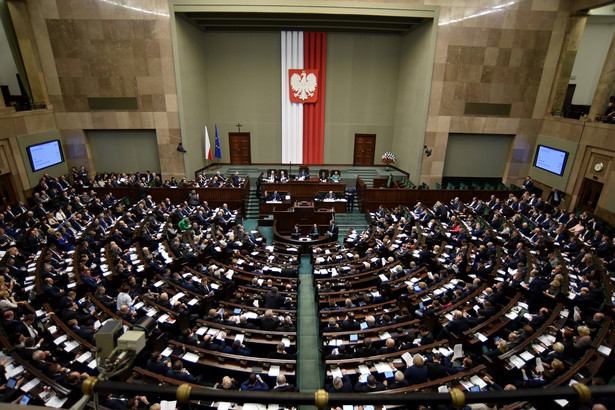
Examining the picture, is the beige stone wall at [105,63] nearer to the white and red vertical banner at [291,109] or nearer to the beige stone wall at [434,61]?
the beige stone wall at [434,61]

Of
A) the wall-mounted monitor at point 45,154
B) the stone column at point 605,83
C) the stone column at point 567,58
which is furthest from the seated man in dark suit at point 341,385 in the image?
the stone column at point 567,58

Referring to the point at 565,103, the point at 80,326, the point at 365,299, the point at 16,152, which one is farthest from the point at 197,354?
the point at 565,103

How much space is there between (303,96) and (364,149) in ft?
16.7

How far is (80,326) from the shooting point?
23.2 feet

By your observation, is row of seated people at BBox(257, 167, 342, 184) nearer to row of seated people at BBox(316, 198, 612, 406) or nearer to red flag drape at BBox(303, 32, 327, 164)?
red flag drape at BBox(303, 32, 327, 164)

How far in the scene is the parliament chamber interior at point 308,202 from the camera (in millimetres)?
6316

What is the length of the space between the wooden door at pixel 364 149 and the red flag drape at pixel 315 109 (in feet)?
7.41

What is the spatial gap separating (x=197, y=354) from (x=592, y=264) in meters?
10.3

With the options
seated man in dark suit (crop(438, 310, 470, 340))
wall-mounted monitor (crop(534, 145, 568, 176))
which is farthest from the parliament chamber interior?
Result: wall-mounted monitor (crop(534, 145, 568, 176))

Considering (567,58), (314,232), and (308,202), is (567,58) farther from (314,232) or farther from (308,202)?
(314,232)

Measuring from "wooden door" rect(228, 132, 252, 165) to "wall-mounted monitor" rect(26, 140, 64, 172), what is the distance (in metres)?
8.94

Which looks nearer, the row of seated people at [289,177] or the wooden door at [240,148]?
the row of seated people at [289,177]

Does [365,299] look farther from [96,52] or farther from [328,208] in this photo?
[96,52]

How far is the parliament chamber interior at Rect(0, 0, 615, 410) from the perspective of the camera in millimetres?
6316
